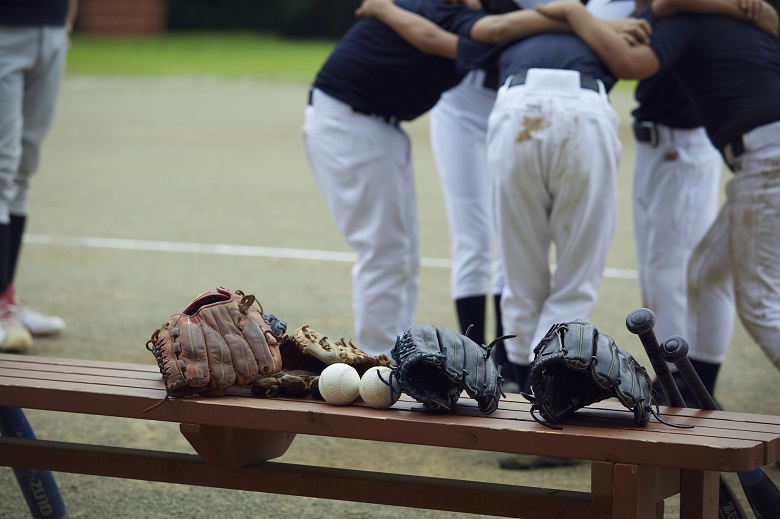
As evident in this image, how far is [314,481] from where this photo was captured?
3207 millimetres

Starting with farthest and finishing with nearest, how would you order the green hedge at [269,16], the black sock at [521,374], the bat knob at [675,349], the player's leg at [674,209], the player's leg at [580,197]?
the green hedge at [269,16] → the player's leg at [674,209] → the black sock at [521,374] → the player's leg at [580,197] → the bat knob at [675,349]

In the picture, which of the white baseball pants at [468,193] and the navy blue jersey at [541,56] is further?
the white baseball pants at [468,193]

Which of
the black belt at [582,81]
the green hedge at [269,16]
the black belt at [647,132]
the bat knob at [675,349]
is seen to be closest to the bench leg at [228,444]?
the bat knob at [675,349]

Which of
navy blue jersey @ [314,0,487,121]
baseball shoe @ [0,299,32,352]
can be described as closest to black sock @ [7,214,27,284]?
baseball shoe @ [0,299,32,352]

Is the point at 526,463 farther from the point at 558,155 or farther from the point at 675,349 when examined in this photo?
the point at 675,349

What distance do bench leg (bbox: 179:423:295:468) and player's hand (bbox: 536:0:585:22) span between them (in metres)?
1.95

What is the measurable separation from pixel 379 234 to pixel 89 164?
907 centimetres

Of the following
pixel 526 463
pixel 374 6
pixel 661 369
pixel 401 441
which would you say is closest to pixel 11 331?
pixel 374 6

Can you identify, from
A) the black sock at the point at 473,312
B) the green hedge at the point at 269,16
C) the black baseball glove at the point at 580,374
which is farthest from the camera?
the green hedge at the point at 269,16

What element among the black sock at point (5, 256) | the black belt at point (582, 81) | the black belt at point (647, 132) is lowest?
the black sock at point (5, 256)

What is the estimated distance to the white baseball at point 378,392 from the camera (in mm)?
3051

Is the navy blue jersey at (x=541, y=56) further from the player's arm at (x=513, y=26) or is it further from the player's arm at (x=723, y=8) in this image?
the player's arm at (x=723, y=8)

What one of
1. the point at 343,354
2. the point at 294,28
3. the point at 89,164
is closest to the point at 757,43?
the point at 343,354

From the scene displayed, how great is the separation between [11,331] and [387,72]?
7.71 feet
